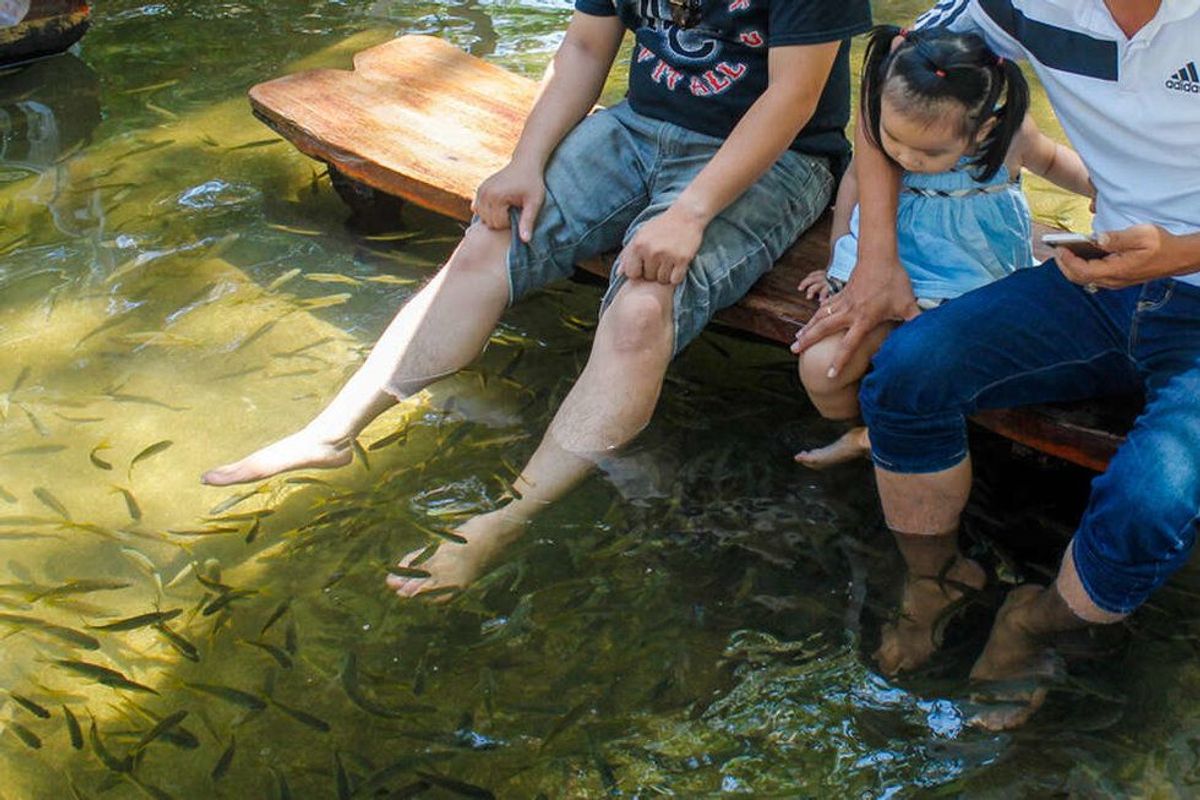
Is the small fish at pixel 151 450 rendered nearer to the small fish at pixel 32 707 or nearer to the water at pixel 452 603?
the water at pixel 452 603

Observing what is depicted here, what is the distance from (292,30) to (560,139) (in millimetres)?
3313

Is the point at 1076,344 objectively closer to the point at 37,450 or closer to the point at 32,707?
the point at 32,707

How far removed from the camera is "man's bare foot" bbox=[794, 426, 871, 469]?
3.19m

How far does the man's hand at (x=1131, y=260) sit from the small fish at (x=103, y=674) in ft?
6.71

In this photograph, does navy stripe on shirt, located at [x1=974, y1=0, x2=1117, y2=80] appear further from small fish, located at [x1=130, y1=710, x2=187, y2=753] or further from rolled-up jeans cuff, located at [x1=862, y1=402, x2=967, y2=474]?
small fish, located at [x1=130, y1=710, x2=187, y2=753]

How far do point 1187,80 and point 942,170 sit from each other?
1.73ft

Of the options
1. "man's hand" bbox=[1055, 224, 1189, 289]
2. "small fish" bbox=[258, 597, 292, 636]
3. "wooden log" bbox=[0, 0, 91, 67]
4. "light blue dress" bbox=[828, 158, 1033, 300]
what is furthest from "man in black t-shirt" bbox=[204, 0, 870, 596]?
"wooden log" bbox=[0, 0, 91, 67]

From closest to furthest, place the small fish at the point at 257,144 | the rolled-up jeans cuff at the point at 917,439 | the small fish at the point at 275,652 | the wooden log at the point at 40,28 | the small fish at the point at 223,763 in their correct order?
the small fish at the point at 223,763
the rolled-up jeans cuff at the point at 917,439
the small fish at the point at 275,652
the small fish at the point at 257,144
the wooden log at the point at 40,28

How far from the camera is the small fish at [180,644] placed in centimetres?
276

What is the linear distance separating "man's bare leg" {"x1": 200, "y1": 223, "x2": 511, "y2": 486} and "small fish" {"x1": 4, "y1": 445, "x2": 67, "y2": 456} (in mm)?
604

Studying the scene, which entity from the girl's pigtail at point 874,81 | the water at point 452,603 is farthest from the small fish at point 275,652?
the girl's pigtail at point 874,81

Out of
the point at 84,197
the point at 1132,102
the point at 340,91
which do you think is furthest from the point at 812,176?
the point at 84,197

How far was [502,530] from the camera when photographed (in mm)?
2939

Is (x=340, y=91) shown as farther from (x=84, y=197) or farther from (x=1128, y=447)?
(x=1128, y=447)
